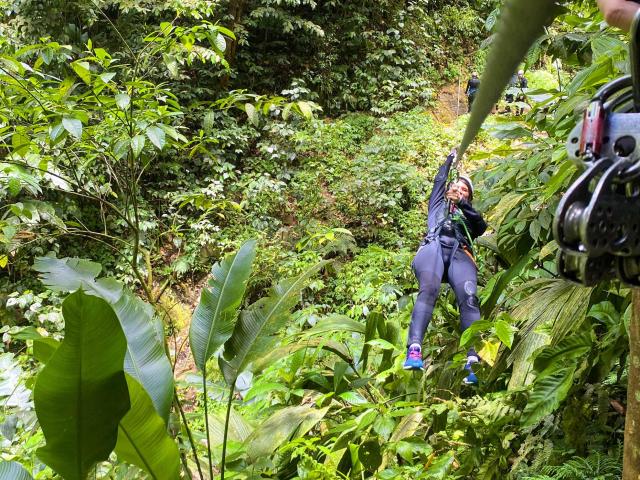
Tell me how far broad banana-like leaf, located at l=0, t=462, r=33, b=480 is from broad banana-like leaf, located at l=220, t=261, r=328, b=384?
0.61 meters

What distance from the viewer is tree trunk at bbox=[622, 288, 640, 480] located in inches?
34.3

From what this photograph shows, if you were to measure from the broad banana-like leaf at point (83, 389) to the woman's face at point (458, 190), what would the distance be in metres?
2.13

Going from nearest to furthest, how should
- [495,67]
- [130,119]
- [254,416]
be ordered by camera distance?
[495,67] → [130,119] → [254,416]

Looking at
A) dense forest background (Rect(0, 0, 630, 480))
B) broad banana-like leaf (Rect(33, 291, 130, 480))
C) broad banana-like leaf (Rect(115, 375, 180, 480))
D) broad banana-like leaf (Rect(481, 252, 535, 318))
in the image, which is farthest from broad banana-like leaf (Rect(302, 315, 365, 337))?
broad banana-like leaf (Rect(33, 291, 130, 480))

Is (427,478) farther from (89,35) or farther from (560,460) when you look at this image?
(89,35)

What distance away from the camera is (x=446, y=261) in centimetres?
286

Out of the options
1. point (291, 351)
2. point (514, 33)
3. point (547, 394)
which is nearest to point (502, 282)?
point (547, 394)

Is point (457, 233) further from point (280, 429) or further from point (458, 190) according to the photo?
point (280, 429)

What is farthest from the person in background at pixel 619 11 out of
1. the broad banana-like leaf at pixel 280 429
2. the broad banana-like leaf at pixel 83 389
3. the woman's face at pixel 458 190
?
the woman's face at pixel 458 190

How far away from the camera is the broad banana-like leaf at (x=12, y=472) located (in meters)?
1.25

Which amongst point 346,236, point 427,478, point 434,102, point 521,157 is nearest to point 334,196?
point 346,236

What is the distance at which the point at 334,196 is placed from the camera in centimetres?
678

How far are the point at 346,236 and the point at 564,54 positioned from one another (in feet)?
13.7

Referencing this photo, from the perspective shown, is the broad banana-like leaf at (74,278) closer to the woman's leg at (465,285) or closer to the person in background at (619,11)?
the person in background at (619,11)
